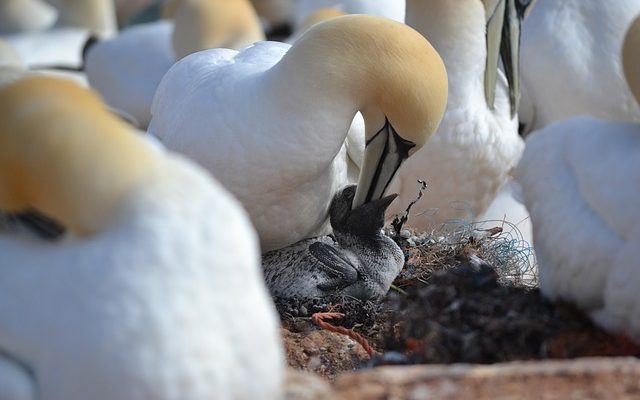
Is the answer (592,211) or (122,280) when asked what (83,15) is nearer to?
(592,211)

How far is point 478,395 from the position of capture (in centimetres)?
371

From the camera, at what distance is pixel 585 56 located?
8.27 m

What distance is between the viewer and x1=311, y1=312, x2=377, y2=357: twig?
17.6 feet

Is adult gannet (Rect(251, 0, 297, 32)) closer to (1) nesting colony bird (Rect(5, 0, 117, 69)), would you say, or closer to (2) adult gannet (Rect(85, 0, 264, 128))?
(1) nesting colony bird (Rect(5, 0, 117, 69))

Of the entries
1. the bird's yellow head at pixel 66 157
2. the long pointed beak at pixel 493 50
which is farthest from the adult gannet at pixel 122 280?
the long pointed beak at pixel 493 50

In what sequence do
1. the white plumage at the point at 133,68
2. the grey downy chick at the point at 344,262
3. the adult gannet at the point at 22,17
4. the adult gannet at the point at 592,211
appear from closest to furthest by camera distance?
the adult gannet at the point at 592,211, the grey downy chick at the point at 344,262, the white plumage at the point at 133,68, the adult gannet at the point at 22,17

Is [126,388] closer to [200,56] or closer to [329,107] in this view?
[329,107]

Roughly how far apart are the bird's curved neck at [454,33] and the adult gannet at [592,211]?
225 centimetres

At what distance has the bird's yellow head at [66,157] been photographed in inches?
138

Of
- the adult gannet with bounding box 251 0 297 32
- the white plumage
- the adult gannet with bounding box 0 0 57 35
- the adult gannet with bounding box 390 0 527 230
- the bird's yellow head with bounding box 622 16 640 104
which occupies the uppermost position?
the bird's yellow head with bounding box 622 16 640 104

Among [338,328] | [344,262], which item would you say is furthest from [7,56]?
[338,328]

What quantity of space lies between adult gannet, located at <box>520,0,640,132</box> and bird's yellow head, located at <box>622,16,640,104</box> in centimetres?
317

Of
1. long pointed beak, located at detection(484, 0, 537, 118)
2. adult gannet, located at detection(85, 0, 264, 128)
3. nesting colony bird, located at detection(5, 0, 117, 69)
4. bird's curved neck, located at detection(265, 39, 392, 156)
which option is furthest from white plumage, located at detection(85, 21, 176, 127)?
bird's curved neck, located at detection(265, 39, 392, 156)

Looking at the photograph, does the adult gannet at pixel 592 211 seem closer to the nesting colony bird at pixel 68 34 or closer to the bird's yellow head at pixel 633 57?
the bird's yellow head at pixel 633 57
